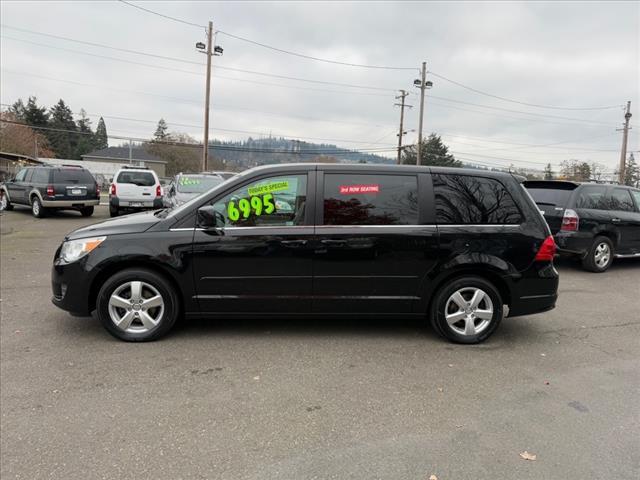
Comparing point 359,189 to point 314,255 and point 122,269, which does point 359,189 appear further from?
point 122,269

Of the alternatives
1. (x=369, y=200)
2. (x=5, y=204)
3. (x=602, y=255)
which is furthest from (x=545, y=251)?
(x=5, y=204)

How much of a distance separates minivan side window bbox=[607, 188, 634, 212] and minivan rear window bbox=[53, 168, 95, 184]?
14.9m

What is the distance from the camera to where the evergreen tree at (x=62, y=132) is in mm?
83500

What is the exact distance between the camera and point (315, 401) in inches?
134

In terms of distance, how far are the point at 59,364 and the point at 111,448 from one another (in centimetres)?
153

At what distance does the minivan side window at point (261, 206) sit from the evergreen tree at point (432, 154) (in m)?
57.7

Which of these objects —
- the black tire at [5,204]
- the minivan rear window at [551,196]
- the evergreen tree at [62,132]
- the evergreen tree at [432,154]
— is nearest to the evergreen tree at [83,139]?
the evergreen tree at [62,132]

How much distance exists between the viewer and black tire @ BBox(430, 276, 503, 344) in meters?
4.58

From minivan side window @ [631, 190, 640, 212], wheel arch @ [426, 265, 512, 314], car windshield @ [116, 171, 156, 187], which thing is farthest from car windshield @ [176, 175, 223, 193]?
minivan side window @ [631, 190, 640, 212]

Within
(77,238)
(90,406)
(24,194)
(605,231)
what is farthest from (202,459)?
(24,194)

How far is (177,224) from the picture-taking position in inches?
174

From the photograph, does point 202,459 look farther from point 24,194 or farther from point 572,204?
point 24,194

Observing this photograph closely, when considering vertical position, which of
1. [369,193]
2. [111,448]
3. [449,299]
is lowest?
[111,448]

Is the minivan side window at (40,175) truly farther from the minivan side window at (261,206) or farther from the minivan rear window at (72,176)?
the minivan side window at (261,206)
